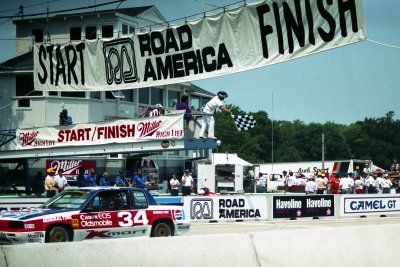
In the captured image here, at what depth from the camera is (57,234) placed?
1478 centimetres

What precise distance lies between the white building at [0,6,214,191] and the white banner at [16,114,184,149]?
1269 centimetres

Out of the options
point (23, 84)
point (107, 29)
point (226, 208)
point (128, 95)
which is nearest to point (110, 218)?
point (226, 208)

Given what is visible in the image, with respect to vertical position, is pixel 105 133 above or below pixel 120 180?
above

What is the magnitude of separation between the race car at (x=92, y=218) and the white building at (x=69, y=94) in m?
24.3

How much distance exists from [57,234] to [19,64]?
31.4 m

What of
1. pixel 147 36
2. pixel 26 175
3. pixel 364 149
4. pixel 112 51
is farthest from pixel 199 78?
pixel 364 149

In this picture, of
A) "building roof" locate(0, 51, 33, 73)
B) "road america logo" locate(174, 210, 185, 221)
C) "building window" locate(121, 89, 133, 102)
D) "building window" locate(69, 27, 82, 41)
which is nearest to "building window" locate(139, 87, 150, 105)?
"building window" locate(121, 89, 133, 102)

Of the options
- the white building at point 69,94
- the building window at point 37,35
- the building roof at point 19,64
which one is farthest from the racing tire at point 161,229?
the building window at point 37,35

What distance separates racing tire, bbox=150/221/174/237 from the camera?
53.8ft

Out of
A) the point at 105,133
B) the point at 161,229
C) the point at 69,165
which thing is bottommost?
the point at 161,229

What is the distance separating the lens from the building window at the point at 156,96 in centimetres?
5003

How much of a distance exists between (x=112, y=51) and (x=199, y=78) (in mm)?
5357

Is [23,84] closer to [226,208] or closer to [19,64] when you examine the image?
[19,64]

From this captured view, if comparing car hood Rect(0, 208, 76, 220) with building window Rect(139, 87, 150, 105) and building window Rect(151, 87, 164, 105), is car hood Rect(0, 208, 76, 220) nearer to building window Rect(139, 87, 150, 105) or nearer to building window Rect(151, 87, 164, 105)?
building window Rect(139, 87, 150, 105)
